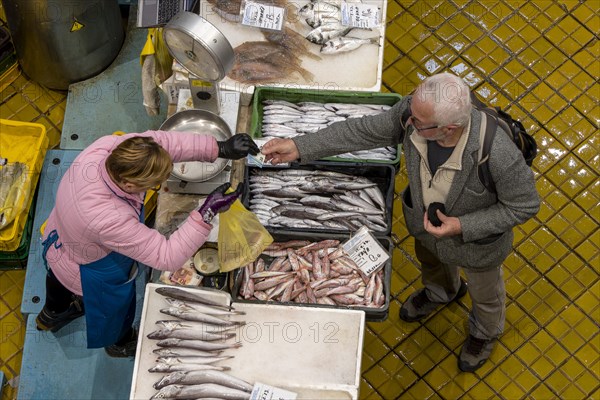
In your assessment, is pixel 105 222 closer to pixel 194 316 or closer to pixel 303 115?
pixel 194 316

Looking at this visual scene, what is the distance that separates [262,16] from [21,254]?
2.52m

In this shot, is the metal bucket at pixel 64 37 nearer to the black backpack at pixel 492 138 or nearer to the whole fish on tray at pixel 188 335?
the whole fish on tray at pixel 188 335

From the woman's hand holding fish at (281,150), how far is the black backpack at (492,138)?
1087mm

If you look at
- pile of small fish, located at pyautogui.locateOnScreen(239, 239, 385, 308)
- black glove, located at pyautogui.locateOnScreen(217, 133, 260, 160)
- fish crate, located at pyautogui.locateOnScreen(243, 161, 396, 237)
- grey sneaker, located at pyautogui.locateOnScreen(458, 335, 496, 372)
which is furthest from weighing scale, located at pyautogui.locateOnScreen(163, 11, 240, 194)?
grey sneaker, located at pyautogui.locateOnScreen(458, 335, 496, 372)

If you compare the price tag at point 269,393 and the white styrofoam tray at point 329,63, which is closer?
the price tag at point 269,393

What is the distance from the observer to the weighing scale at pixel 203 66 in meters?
4.52

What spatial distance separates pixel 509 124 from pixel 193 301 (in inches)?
79.3

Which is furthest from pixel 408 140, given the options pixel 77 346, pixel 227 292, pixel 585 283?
pixel 77 346

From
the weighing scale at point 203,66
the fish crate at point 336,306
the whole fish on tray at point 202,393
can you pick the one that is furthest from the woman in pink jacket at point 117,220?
the whole fish on tray at point 202,393

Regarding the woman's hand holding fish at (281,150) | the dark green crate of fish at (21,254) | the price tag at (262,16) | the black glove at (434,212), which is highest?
the black glove at (434,212)

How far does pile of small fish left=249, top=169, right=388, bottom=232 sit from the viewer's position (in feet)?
16.5

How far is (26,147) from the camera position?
6.20 metres

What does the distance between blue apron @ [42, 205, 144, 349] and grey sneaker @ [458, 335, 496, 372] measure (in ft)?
7.59

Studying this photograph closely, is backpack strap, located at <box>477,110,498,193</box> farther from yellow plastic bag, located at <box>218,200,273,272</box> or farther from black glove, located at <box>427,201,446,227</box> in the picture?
yellow plastic bag, located at <box>218,200,273,272</box>
